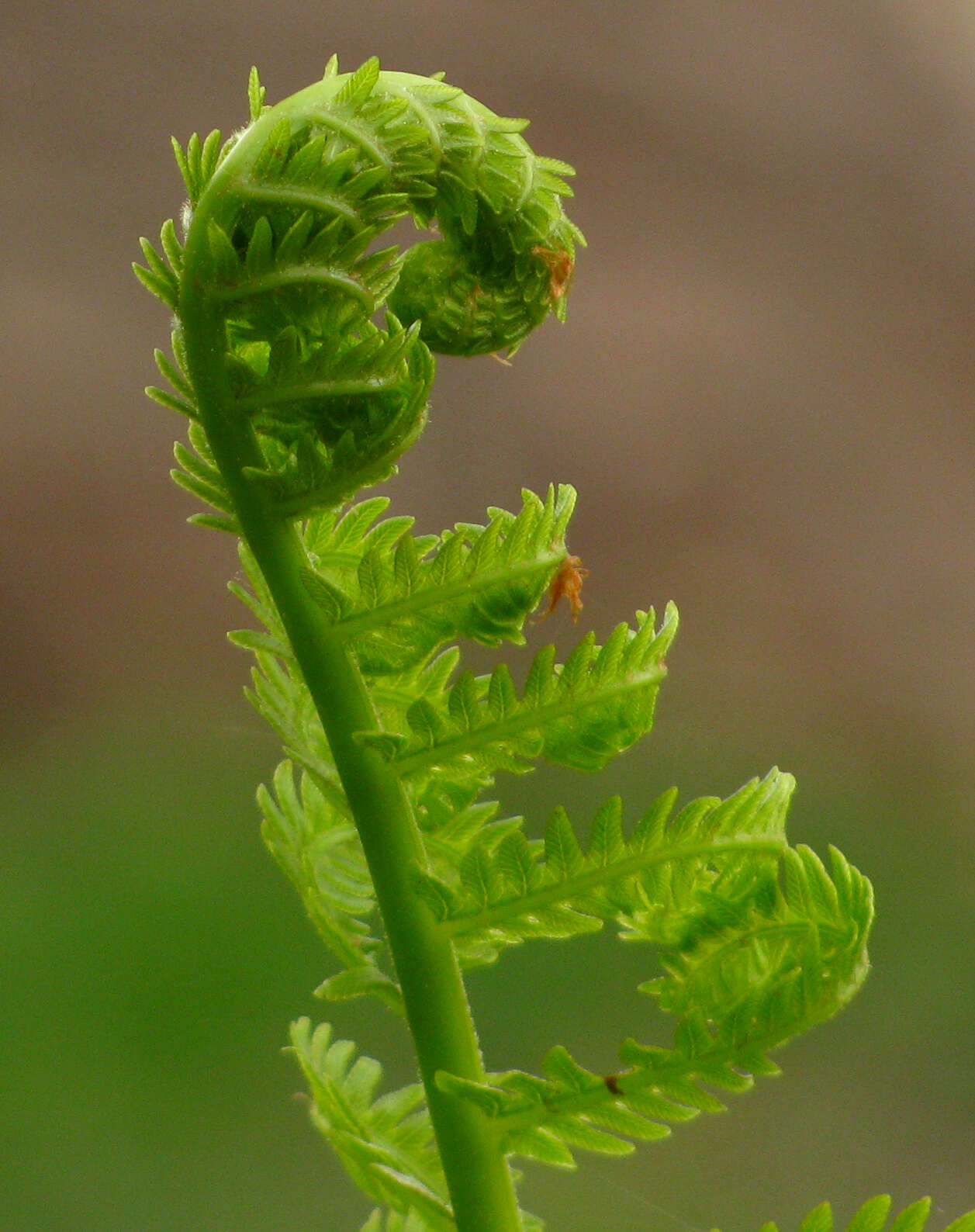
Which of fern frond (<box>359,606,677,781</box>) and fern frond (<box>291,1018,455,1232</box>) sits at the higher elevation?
fern frond (<box>359,606,677,781</box>)

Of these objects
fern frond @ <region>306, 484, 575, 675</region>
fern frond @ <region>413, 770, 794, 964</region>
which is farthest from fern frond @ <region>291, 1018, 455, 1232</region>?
fern frond @ <region>306, 484, 575, 675</region>

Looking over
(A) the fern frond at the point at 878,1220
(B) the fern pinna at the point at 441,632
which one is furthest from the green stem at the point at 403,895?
(A) the fern frond at the point at 878,1220

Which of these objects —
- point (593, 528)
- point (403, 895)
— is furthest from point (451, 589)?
point (593, 528)

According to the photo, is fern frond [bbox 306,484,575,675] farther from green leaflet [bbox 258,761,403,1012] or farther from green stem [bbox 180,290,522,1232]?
green leaflet [bbox 258,761,403,1012]

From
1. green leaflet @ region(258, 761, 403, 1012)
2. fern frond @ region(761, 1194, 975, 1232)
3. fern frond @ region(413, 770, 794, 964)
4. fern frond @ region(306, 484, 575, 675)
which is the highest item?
fern frond @ region(306, 484, 575, 675)

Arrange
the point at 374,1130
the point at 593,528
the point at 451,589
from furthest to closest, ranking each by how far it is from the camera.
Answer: the point at 593,528 → the point at 374,1130 → the point at 451,589

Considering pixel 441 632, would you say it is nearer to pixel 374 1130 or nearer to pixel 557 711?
pixel 557 711
